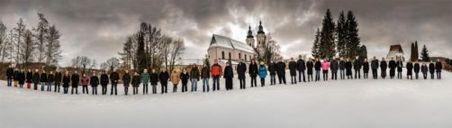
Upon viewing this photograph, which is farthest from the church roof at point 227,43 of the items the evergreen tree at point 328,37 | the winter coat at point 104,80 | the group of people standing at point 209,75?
the winter coat at point 104,80

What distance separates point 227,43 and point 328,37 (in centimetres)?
3398

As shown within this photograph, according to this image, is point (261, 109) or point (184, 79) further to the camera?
point (184, 79)

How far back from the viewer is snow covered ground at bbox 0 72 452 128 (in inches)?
592

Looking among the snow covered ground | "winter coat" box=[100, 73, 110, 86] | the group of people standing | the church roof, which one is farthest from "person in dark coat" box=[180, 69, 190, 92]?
the church roof

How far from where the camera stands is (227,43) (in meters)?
103

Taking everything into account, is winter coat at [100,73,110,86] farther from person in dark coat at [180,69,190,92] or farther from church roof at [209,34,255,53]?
church roof at [209,34,255,53]

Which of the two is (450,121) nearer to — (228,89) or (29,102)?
(228,89)

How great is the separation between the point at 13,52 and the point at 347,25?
4226 centimetres

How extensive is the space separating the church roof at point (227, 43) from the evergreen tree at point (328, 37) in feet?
99.7

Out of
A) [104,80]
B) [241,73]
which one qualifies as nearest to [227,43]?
[104,80]

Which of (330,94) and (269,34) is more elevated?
(269,34)

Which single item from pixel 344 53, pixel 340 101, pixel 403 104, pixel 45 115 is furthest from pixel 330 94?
pixel 344 53

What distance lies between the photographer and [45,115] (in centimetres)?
1706

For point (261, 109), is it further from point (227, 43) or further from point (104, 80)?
point (227, 43)
